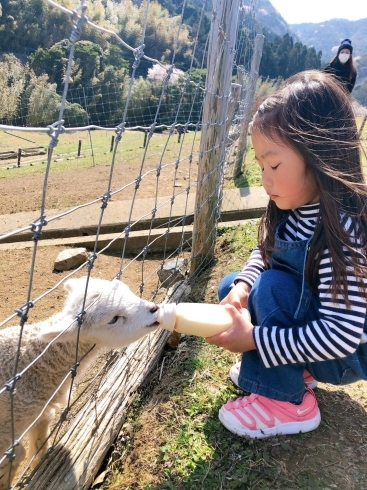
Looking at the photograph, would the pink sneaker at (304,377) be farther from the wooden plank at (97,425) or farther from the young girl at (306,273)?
the wooden plank at (97,425)

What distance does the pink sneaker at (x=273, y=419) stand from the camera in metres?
1.89

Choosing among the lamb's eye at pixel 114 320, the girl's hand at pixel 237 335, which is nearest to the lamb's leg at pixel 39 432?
the lamb's eye at pixel 114 320

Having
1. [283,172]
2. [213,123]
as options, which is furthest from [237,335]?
[213,123]

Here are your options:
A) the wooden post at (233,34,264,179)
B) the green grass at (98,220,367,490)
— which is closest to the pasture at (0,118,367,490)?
the green grass at (98,220,367,490)

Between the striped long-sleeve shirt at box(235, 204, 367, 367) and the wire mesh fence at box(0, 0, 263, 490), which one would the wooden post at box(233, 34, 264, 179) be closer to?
the wire mesh fence at box(0, 0, 263, 490)

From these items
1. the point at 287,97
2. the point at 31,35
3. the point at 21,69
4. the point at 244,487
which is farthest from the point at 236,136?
the point at 31,35

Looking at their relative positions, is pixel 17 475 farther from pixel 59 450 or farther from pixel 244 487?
pixel 244 487

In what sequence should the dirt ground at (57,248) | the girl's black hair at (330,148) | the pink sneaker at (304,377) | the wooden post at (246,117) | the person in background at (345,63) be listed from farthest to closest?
the wooden post at (246,117), the person in background at (345,63), the dirt ground at (57,248), the pink sneaker at (304,377), the girl's black hair at (330,148)

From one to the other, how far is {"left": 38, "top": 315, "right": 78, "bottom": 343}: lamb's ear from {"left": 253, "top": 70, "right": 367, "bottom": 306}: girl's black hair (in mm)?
1121

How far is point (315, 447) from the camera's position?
186 cm

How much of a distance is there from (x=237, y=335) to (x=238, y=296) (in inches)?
11.8

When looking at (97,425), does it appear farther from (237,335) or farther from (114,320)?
(237,335)

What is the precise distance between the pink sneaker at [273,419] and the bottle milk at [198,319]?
407mm

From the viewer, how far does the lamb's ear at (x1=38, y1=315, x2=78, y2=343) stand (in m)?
1.87
